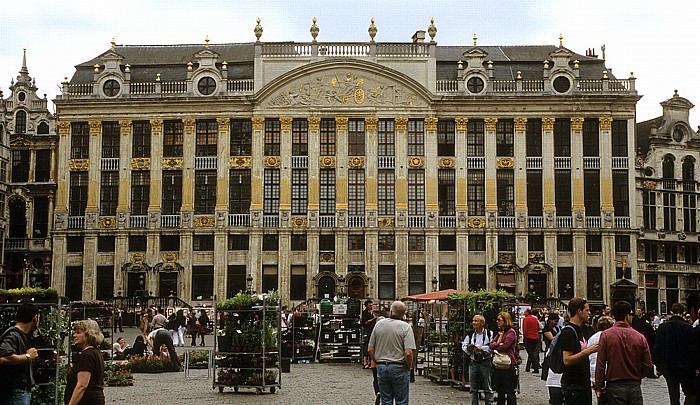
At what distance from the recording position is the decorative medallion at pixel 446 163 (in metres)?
60.5

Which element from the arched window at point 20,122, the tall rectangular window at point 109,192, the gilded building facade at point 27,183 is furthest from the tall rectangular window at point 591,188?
A: the arched window at point 20,122

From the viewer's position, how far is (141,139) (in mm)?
61688

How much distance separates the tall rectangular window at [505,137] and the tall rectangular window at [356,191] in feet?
27.9

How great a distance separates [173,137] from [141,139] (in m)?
2.04

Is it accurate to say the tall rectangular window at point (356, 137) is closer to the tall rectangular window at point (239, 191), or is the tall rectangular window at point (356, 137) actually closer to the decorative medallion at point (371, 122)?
the decorative medallion at point (371, 122)

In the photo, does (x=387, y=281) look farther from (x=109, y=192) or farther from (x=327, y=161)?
(x=109, y=192)

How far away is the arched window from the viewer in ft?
217

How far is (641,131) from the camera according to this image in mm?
69250

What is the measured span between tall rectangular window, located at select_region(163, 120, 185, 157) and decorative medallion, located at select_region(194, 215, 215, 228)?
13.9 feet

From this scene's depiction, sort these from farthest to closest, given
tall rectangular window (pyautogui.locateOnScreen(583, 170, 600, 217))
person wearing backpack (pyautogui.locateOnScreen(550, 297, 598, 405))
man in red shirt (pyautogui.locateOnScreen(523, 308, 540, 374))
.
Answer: tall rectangular window (pyautogui.locateOnScreen(583, 170, 600, 217)) < man in red shirt (pyautogui.locateOnScreen(523, 308, 540, 374)) < person wearing backpack (pyautogui.locateOnScreen(550, 297, 598, 405))

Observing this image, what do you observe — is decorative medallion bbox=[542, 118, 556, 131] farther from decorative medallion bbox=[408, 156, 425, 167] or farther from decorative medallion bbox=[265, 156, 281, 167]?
decorative medallion bbox=[265, 156, 281, 167]

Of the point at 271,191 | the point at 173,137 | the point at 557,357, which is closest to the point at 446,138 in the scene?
the point at 271,191

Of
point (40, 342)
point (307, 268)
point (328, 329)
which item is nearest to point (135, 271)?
point (307, 268)

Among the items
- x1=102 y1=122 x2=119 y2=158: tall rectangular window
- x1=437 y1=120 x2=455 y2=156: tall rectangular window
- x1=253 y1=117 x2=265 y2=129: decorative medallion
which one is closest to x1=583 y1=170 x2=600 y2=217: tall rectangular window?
x1=437 y1=120 x2=455 y2=156: tall rectangular window
